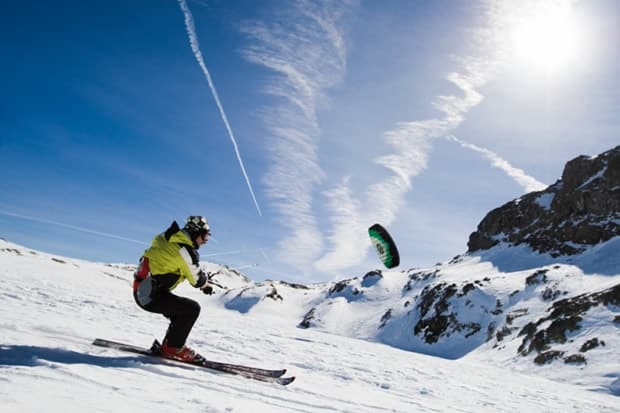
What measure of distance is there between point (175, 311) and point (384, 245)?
26.6ft

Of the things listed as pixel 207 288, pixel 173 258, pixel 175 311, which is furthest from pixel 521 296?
pixel 173 258

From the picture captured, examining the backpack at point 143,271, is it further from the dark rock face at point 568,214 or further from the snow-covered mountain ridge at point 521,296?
the dark rock face at point 568,214

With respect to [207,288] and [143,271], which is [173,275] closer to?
[143,271]

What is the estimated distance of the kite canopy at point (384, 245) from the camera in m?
12.6

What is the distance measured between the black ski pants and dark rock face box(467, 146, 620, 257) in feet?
283

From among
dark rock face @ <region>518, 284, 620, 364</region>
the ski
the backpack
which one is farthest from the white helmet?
dark rock face @ <region>518, 284, 620, 364</region>

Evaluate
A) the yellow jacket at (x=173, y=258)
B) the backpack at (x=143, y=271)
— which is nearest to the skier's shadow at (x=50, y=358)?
the backpack at (x=143, y=271)

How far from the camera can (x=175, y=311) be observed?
21.6 feet

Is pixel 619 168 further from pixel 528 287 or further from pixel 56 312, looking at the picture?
pixel 56 312

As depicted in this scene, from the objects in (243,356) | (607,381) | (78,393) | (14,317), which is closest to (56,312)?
(14,317)

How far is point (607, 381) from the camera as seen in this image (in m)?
27.7

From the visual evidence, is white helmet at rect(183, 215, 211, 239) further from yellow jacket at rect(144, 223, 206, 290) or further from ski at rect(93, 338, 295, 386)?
ski at rect(93, 338, 295, 386)

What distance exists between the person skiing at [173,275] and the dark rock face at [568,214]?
86.4 meters

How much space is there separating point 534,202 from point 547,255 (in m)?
28.0
